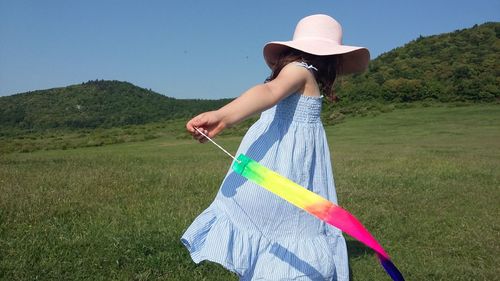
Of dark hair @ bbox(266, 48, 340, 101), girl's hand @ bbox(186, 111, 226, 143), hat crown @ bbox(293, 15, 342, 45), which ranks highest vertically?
hat crown @ bbox(293, 15, 342, 45)

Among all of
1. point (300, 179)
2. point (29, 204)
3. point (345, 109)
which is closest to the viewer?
point (300, 179)

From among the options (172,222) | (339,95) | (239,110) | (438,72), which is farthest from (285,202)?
(438,72)

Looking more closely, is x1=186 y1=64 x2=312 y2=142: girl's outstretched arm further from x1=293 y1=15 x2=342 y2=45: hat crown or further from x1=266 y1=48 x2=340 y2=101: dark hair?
x1=293 y1=15 x2=342 y2=45: hat crown

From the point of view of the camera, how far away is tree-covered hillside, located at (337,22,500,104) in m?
38.7

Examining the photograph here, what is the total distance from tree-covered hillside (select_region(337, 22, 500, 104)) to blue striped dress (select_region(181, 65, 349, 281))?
3224 centimetres

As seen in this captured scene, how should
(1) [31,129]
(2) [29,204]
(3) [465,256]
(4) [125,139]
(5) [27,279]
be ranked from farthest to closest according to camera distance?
(1) [31,129], (4) [125,139], (2) [29,204], (3) [465,256], (5) [27,279]

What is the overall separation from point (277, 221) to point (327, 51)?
0.84m

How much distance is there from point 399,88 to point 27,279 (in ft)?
136

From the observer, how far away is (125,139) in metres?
37.0

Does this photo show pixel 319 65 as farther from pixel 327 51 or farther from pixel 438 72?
pixel 438 72

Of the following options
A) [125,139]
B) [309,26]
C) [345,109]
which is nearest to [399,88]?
[345,109]

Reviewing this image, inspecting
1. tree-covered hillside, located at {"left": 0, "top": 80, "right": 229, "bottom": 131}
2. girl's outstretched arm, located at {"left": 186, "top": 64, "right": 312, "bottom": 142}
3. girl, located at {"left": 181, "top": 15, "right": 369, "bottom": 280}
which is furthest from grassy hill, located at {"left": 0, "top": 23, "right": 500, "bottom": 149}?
girl's outstretched arm, located at {"left": 186, "top": 64, "right": 312, "bottom": 142}

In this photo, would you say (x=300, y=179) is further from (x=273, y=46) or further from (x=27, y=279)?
(x=27, y=279)

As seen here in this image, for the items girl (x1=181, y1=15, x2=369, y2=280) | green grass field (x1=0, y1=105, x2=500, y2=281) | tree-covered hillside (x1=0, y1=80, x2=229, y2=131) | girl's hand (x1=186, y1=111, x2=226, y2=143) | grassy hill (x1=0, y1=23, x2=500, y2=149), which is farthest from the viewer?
tree-covered hillside (x1=0, y1=80, x2=229, y2=131)
